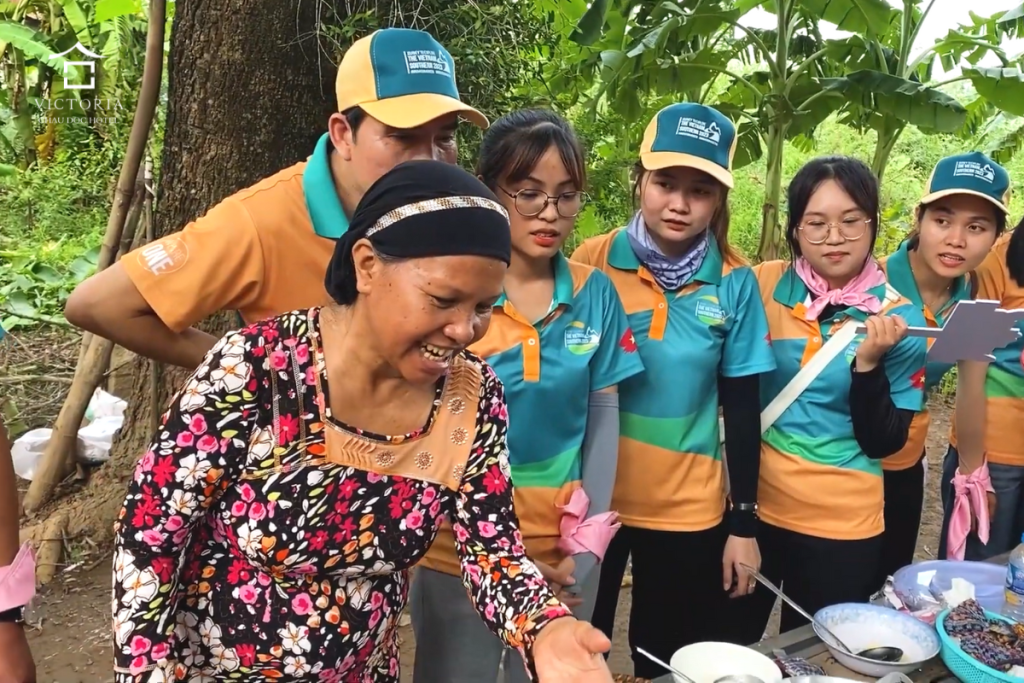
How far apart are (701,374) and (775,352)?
27 centimetres

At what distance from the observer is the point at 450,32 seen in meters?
3.12

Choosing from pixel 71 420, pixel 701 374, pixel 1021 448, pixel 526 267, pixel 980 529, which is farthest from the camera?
pixel 71 420

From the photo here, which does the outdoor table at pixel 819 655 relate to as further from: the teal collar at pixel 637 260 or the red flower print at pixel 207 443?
the red flower print at pixel 207 443

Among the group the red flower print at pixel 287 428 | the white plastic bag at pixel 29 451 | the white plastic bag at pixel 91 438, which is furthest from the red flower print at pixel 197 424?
the white plastic bag at pixel 29 451

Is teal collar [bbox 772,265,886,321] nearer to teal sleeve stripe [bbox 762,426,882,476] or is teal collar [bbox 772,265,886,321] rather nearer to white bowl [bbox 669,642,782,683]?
teal sleeve stripe [bbox 762,426,882,476]

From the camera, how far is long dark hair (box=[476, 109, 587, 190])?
A: 5.78 feet

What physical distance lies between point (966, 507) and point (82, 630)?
133 inches

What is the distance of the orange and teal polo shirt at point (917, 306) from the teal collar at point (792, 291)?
0.93 ft

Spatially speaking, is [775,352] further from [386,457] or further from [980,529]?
[386,457]

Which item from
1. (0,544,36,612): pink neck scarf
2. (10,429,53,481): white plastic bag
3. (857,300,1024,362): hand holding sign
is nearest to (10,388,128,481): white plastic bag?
(10,429,53,481): white plastic bag

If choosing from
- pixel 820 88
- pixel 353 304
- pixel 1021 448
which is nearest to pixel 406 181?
pixel 353 304

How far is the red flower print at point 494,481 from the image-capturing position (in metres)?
1.30

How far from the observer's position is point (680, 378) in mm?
1980

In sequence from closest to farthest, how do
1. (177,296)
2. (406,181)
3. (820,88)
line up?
(406,181) → (177,296) → (820,88)
